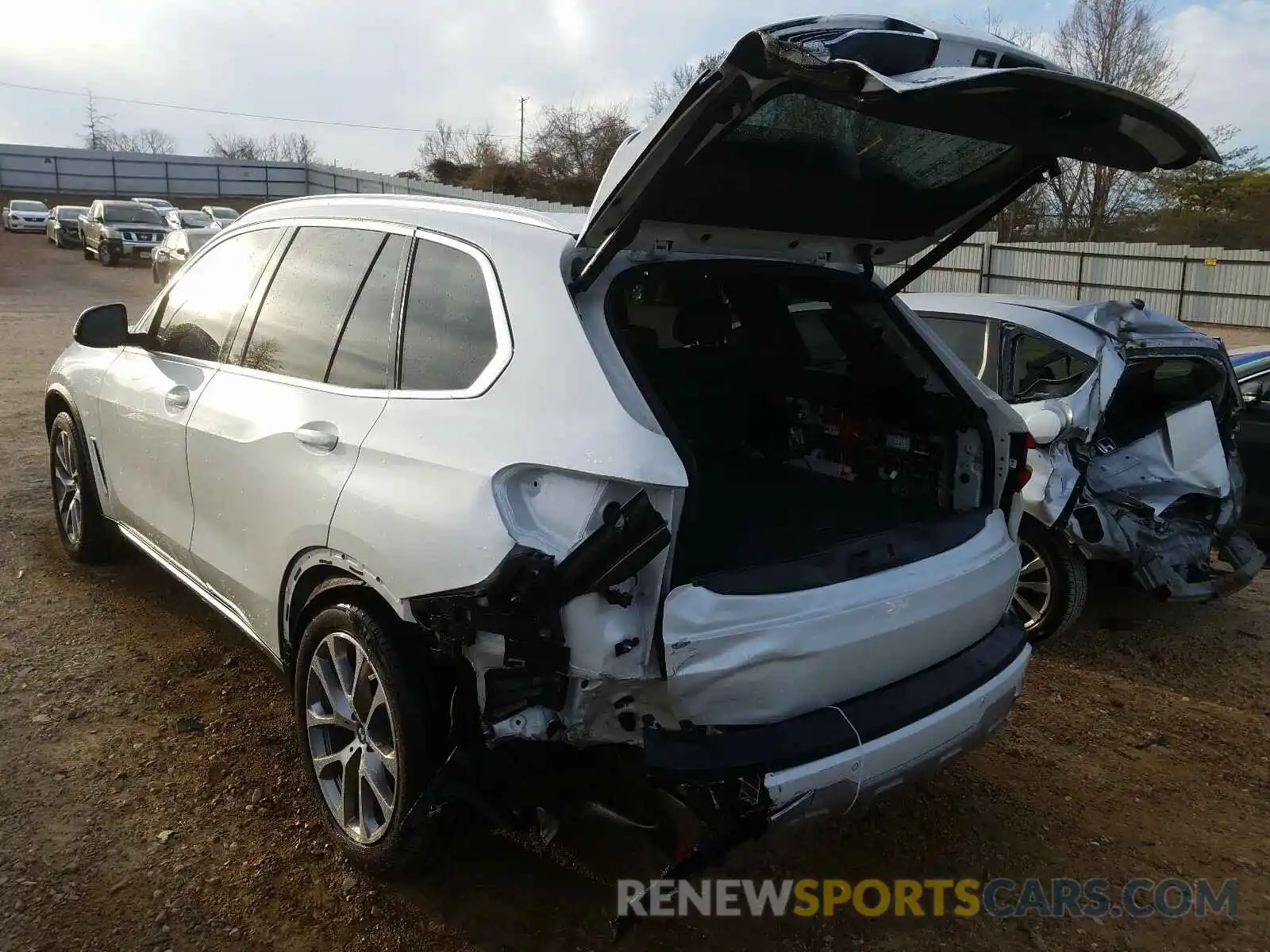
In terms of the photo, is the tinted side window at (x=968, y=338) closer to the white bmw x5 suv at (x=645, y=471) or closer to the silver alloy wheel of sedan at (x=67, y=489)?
the white bmw x5 suv at (x=645, y=471)

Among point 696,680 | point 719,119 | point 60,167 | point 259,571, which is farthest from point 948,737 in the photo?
point 60,167

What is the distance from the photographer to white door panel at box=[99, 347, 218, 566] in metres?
3.68

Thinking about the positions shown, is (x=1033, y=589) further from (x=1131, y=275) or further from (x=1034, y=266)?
(x=1034, y=266)

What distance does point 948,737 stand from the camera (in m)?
2.67

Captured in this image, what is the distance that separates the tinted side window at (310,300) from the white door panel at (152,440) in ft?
1.14

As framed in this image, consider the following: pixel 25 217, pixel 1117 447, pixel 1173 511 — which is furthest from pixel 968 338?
pixel 25 217

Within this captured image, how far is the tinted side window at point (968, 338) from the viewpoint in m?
5.34

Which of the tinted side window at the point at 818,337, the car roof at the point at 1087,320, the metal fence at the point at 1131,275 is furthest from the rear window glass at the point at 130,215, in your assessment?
the tinted side window at the point at 818,337

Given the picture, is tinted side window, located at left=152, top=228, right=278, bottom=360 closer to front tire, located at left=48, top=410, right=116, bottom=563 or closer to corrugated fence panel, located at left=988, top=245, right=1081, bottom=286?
front tire, located at left=48, top=410, right=116, bottom=563

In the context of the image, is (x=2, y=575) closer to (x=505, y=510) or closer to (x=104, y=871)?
(x=104, y=871)

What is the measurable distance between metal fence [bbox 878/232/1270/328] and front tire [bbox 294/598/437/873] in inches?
744

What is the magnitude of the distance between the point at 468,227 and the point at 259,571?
132 centimetres

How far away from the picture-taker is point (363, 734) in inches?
111

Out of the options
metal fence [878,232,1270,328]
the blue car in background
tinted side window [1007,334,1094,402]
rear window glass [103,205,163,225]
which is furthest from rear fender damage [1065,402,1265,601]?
rear window glass [103,205,163,225]
